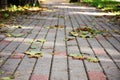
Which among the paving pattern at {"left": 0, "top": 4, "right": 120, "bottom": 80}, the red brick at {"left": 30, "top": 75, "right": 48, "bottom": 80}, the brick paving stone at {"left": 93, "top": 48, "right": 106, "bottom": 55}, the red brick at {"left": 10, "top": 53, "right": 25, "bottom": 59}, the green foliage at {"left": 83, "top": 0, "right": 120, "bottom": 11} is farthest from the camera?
the green foliage at {"left": 83, "top": 0, "right": 120, "bottom": 11}

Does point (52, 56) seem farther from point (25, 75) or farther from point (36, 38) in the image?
point (36, 38)

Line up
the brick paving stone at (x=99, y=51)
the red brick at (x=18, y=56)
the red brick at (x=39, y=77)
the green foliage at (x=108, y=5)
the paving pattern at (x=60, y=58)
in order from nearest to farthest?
the red brick at (x=39, y=77), the paving pattern at (x=60, y=58), the red brick at (x=18, y=56), the brick paving stone at (x=99, y=51), the green foliage at (x=108, y=5)

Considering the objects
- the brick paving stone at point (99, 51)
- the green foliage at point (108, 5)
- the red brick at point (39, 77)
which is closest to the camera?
the red brick at point (39, 77)

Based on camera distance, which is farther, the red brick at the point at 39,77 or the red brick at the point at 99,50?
the red brick at the point at 99,50

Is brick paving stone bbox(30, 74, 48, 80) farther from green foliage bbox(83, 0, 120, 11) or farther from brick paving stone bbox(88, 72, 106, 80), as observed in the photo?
green foliage bbox(83, 0, 120, 11)

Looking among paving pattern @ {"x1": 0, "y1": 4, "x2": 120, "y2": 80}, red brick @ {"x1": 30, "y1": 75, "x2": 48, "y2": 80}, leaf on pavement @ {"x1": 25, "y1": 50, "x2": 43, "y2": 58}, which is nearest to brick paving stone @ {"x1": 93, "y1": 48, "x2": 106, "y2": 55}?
paving pattern @ {"x1": 0, "y1": 4, "x2": 120, "y2": 80}

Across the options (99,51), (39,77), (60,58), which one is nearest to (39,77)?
(39,77)

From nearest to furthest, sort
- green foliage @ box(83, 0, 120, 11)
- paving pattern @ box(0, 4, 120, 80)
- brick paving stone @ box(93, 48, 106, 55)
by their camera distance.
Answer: paving pattern @ box(0, 4, 120, 80) < brick paving stone @ box(93, 48, 106, 55) < green foliage @ box(83, 0, 120, 11)

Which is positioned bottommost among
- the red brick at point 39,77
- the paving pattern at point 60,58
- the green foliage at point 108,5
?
the red brick at point 39,77

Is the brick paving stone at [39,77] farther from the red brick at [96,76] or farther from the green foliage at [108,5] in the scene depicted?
the green foliage at [108,5]

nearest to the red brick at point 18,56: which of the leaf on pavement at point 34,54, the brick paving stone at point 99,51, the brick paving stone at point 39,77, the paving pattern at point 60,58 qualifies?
the paving pattern at point 60,58

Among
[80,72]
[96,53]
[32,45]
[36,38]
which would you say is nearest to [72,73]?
[80,72]

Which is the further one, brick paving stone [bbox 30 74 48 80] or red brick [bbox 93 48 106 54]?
red brick [bbox 93 48 106 54]

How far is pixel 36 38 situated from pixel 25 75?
2762 millimetres
